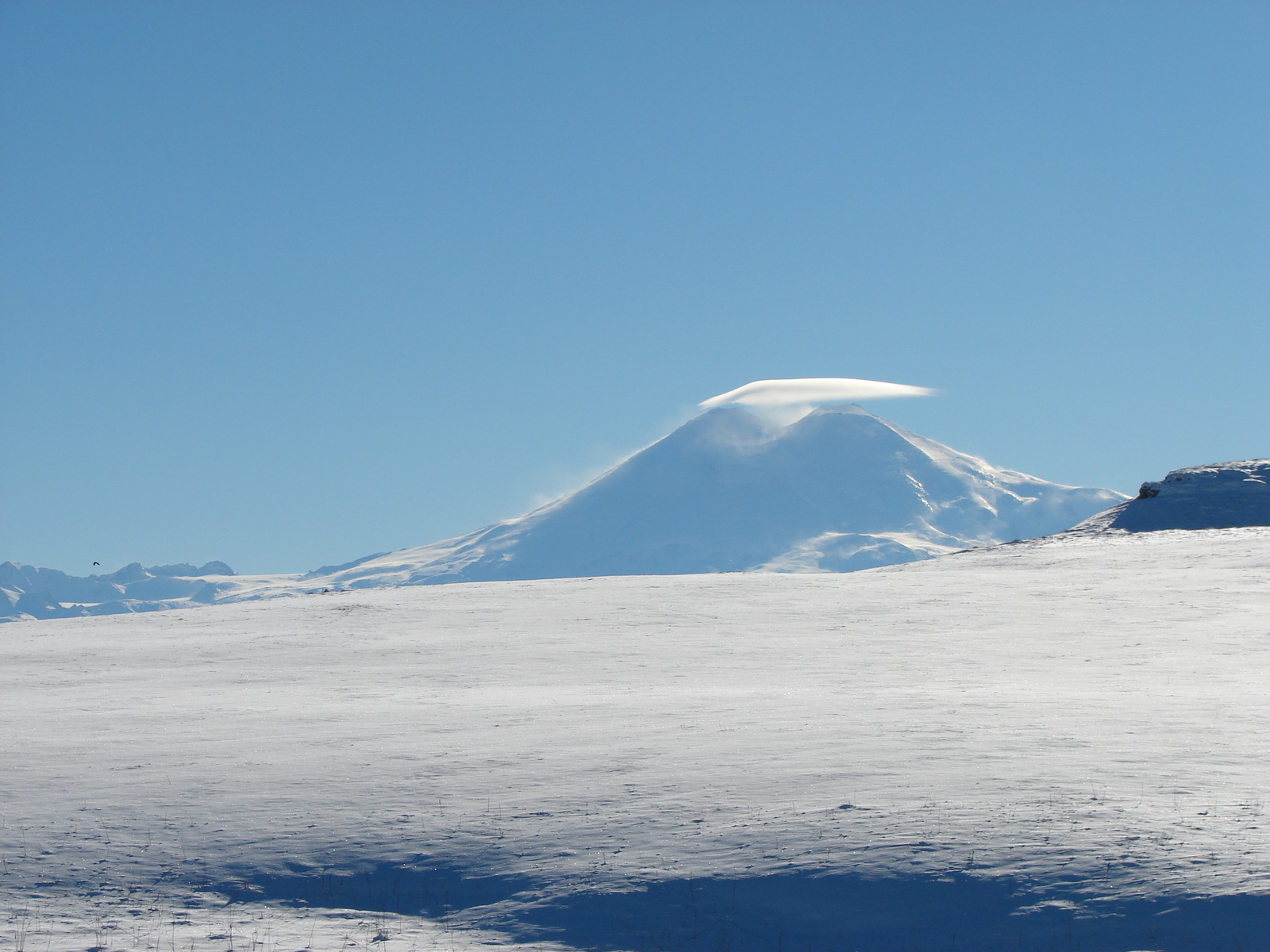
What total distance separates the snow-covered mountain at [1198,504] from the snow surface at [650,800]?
1536 inches

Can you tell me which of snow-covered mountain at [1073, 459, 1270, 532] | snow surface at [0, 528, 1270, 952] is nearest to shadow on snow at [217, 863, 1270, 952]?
snow surface at [0, 528, 1270, 952]

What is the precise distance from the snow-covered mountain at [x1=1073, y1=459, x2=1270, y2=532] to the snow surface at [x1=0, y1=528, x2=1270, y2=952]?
3901 cm

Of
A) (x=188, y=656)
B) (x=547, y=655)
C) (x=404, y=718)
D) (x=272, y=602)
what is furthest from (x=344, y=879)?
(x=272, y=602)

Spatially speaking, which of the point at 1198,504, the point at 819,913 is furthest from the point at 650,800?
the point at 1198,504

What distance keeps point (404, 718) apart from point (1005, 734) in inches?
384

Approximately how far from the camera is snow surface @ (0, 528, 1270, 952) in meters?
10.4

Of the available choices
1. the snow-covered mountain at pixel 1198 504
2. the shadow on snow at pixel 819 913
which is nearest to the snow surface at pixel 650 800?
the shadow on snow at pixel 819 913

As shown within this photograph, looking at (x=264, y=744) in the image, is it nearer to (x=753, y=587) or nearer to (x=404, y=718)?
(x=404, y=718)

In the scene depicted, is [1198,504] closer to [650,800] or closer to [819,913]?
[650,800]

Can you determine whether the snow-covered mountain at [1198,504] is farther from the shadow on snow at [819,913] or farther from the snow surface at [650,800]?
the shadow on snow at [819,913]

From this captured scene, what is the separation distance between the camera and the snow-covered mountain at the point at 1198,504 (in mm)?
61188

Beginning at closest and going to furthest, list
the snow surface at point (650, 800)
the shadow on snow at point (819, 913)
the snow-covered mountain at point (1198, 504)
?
the shadow on snow at point (819, 913) < the snow surface at point (650, 800) < the snow-covered mountain at point (1198, 504)

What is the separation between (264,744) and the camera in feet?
54.1

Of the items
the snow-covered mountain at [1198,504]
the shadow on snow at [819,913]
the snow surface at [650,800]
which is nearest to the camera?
the shadow on snow at [819,913]
